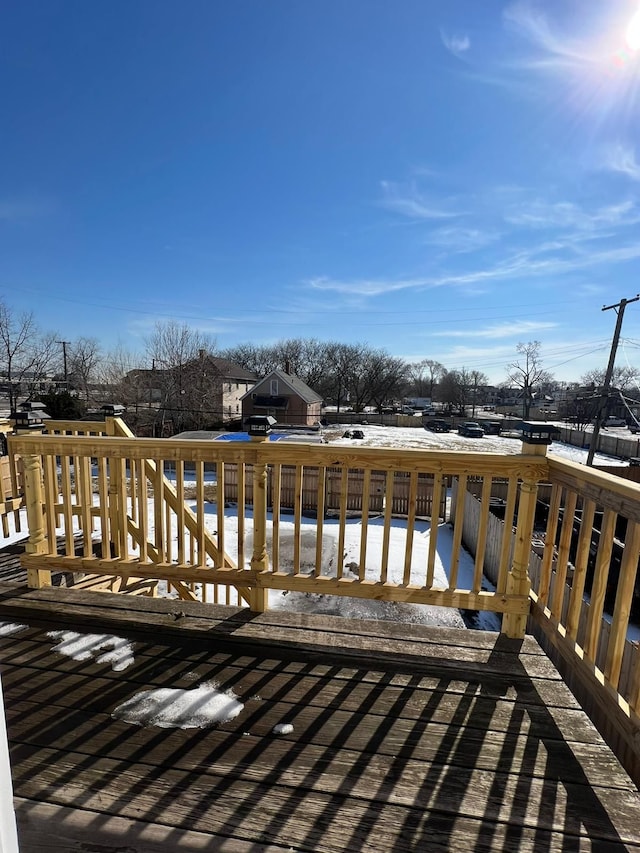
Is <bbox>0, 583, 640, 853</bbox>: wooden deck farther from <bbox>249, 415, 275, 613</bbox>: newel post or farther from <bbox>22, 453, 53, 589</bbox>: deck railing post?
<bbox>22, 453, 53, 589</bbox>: deck railing post

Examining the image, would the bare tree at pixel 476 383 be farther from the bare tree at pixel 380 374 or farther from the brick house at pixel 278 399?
the brick house at pixel 278 399

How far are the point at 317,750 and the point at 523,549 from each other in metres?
1.38

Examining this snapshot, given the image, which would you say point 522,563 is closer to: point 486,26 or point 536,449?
point 536,449

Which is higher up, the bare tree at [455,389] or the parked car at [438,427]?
the bare tree at [455,389]

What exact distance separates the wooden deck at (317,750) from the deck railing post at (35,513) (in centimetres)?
51

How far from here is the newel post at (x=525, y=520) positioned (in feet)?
6.79

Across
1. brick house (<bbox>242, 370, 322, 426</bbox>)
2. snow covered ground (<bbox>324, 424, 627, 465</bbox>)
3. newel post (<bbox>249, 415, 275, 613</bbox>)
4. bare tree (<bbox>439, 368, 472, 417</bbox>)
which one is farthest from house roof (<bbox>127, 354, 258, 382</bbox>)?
bare tree (<bbox>439, 368, 472, 417</bbox>)

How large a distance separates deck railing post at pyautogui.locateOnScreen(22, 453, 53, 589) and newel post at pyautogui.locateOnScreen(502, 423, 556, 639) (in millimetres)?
2764

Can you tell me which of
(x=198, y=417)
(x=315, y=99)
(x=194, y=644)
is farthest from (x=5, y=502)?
(x=198, y=417)

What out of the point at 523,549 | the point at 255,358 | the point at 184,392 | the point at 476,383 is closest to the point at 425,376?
the point at 476,383

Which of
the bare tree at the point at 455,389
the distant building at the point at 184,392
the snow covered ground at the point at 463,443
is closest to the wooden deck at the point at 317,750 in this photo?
the snow covered ground at the point at 463,443

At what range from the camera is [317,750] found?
4.71 ft

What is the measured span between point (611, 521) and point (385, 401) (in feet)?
170

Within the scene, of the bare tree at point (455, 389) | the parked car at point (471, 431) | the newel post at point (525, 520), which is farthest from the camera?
the bare tree at point (455, 389)
